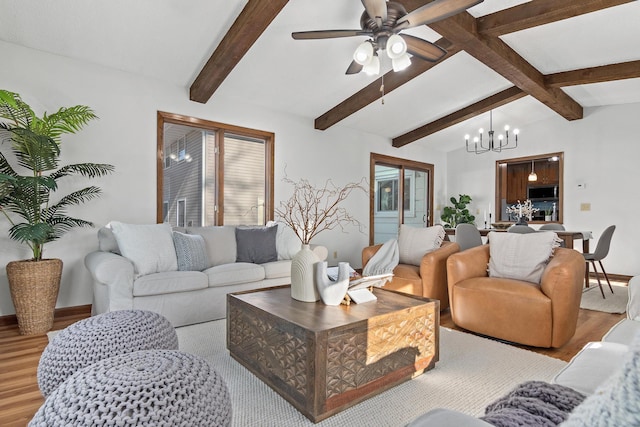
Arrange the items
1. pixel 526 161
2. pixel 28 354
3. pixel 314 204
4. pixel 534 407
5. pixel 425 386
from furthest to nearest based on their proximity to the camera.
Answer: pixel 526 161 < pixel 314 204 < pixel 28 354 < pixel 425 386 < pixel 534 407

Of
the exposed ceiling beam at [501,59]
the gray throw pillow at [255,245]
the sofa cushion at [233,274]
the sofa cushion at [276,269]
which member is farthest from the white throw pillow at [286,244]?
the exposed ceiling beam at [501,59]

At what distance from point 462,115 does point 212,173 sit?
4163mm

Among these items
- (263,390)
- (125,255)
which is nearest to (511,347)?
(263,390)

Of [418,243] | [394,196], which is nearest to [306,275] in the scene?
[418,243]

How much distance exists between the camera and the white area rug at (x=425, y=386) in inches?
67.2

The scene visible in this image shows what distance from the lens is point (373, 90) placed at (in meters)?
4.62

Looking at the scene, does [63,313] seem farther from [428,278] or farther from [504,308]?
[504,308]

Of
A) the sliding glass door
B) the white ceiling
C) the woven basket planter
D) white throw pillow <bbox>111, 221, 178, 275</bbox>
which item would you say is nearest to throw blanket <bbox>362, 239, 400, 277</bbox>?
white throw pillow <bbox>111, 221, 178, 275</bbox>

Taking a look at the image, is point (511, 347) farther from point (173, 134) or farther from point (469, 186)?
point (469, 186)

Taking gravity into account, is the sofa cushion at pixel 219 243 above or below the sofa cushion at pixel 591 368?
above

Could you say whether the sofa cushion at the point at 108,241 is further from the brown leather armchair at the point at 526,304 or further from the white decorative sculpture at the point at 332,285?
the brown leather armchair at the point at 526,304

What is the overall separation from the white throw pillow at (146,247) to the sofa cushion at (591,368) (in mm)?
2993

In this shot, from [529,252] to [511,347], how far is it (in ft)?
2.63

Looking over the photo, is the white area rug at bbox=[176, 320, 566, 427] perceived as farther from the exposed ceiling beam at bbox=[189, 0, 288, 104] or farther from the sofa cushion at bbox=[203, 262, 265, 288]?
the exposed ceiling beam at bbox=[189, 0, 288, 104]
